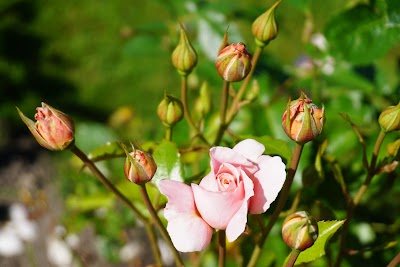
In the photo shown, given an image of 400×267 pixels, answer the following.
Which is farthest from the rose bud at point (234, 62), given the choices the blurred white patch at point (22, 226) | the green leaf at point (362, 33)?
the blurred white patch at point (22, 226)

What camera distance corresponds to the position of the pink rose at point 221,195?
524 millimetres

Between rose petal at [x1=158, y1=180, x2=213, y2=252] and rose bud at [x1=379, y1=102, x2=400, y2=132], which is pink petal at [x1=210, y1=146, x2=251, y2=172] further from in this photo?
rose bud at [x1=379, y1=102, x2=400, y2=132]

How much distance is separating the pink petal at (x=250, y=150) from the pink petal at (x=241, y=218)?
0.03 meters

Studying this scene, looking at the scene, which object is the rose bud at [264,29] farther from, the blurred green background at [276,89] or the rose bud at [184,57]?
→ the blurred green background at [276,89]

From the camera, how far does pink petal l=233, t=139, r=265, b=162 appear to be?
548 mm

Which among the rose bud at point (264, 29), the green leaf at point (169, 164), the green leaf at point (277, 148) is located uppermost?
the rose bud at point (264, 29)

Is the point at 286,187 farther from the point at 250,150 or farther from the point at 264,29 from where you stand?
the point at 264,29

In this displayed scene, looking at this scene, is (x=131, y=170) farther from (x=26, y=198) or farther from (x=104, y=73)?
(x=104, y=73)

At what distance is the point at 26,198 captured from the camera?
3.65 feet

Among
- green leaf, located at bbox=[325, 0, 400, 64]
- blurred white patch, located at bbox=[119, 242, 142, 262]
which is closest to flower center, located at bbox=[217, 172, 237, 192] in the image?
green leaf, located at bbox=[325, 0, 400, 64]

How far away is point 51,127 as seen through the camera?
0.55 metres

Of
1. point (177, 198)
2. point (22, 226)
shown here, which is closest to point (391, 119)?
point (177, 198)

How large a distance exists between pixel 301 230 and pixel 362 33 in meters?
0.42

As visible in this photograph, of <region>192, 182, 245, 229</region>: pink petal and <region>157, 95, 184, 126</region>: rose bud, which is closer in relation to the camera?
<region>192, 182, 245, 229</region>: pink petal
